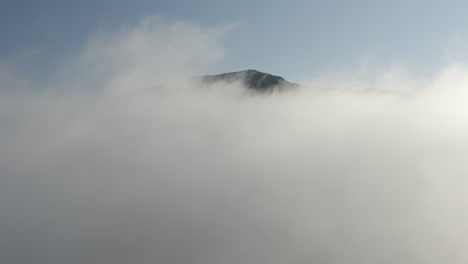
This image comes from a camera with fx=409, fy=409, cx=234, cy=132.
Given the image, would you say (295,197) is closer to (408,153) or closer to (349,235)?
(349,235)

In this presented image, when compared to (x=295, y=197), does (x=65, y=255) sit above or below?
below

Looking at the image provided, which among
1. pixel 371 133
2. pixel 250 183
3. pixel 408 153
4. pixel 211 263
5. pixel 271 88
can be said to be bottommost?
pixel 211 263

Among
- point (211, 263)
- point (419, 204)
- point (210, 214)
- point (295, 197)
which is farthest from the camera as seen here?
point (295, 197)

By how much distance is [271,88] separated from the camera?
641 ft

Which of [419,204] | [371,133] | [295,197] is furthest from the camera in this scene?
[371,133]

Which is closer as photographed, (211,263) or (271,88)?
(211,263)

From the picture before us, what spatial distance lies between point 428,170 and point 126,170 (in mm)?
108819

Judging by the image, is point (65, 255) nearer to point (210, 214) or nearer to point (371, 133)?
point (210, 214)

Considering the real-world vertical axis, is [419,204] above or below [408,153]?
below

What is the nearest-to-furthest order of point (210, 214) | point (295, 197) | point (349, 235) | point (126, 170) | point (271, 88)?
point (349, 235)
point (210, 214)
point (295, 197)
point (126, 170)
point (271, 88)

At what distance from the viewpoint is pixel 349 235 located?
93.9m

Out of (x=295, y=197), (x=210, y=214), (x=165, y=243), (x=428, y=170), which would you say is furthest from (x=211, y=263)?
(x=428, y=170)

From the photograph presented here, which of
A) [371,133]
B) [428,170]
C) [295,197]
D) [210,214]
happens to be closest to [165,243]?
[210,214]

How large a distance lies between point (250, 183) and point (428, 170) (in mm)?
55134
